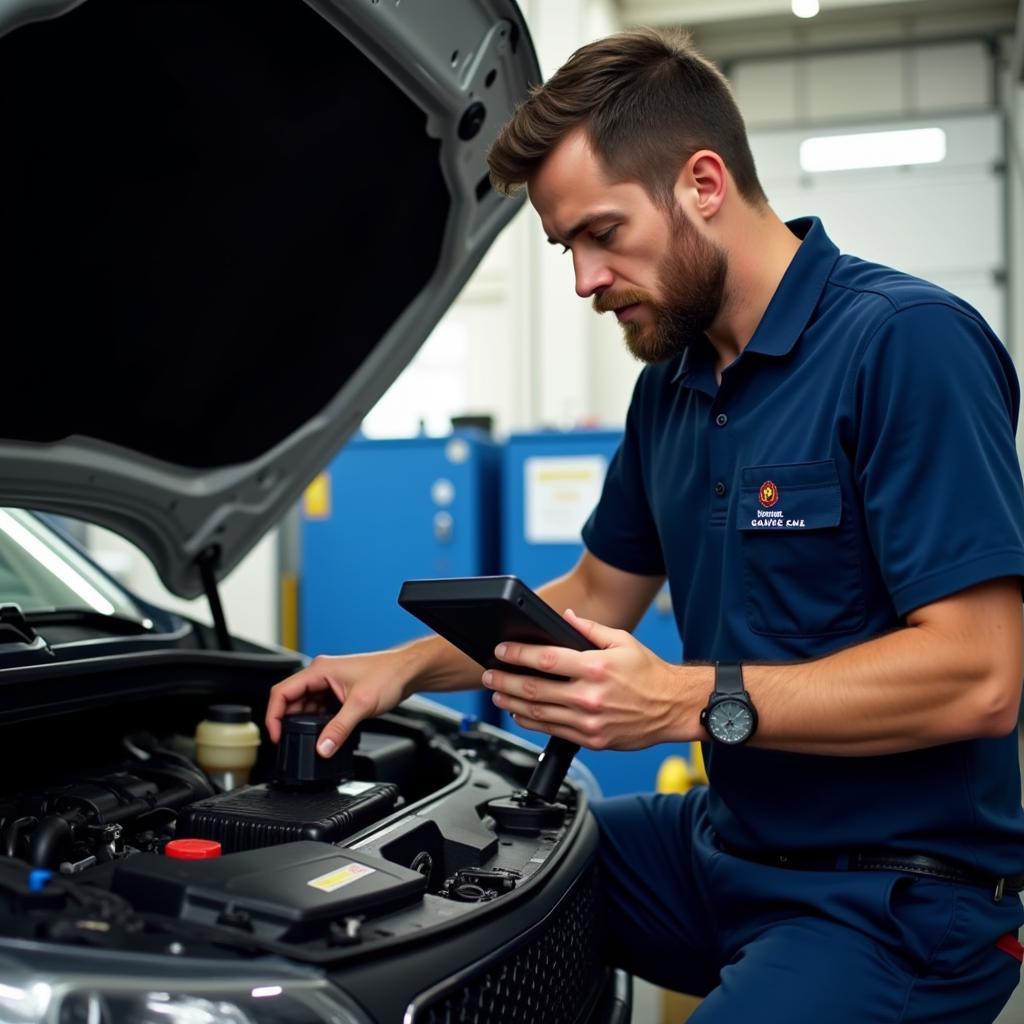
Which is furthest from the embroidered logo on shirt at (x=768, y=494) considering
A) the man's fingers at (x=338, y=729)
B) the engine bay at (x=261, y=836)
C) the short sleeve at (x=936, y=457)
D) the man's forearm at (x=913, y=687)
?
the man's fingers at (x=338, y=729)

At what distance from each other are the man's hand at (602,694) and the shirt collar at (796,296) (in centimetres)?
44

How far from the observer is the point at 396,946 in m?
0.85

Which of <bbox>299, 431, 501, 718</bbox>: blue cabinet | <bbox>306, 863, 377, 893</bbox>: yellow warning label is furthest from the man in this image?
<bbox>299, 431, 501, 718</bbox>: blue cabinet

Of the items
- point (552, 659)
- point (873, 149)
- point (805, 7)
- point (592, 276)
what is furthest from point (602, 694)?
point (873, 149)

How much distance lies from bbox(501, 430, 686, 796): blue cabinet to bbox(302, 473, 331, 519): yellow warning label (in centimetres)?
71

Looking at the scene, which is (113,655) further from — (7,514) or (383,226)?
(383,226)

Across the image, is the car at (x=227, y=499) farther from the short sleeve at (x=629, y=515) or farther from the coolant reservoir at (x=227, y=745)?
the short sleeve at (x=629, y=515)

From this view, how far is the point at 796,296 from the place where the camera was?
1356 millimetres

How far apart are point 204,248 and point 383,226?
27 cm

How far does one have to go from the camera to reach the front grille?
87cm

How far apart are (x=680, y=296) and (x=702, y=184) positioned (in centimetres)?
15

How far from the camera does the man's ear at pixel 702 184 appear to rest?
Answer: 4.42ft

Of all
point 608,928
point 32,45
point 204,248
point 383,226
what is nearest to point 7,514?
point 204,248

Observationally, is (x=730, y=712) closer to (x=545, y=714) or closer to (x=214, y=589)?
(x=545, y=714)
